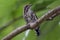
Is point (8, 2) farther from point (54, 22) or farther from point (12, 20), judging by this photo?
point (54, 22)

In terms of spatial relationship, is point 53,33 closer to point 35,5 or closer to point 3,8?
point 35,5

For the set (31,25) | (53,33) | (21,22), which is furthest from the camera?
(21,22)

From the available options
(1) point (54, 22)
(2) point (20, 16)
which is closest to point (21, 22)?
(2) point (20, 16)

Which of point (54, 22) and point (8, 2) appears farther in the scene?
point (8, 2)

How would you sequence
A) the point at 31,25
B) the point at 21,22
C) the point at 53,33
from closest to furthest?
1. the point at 31,25
2. the point at 53,33
3. the point at 21,22

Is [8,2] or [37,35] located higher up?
[8,2]

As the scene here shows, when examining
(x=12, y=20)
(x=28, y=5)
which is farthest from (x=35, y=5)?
(x=12, y=20)
